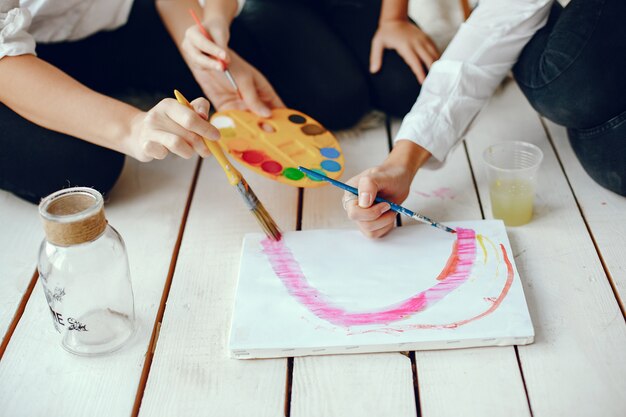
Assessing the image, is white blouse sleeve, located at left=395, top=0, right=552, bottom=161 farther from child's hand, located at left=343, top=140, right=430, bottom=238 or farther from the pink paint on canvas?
the pink paint on canvas

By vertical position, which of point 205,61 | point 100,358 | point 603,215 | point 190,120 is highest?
point 190,120

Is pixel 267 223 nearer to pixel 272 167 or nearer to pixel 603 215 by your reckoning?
pixel 272 167

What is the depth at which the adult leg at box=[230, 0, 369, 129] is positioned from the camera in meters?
1.48

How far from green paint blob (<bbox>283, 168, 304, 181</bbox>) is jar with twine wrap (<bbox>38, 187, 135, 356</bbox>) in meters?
0.31

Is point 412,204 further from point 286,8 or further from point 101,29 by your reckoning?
point 101,29

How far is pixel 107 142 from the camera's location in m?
1.18

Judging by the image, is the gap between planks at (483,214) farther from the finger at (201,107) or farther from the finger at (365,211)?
the finger at (201,107)

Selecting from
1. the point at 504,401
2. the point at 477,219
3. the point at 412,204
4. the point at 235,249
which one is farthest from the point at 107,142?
the point at 504,401

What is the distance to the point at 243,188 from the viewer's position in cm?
106

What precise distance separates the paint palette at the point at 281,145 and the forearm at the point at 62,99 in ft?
0.60

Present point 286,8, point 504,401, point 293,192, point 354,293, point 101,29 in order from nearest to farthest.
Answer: point 504,401, point 354,293, point 293,192, point 101,29, point 286,8

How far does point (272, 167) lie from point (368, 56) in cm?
Result: 47

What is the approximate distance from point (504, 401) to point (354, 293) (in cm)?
26

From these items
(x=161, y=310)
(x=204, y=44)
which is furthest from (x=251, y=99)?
(x=161, y=310)
